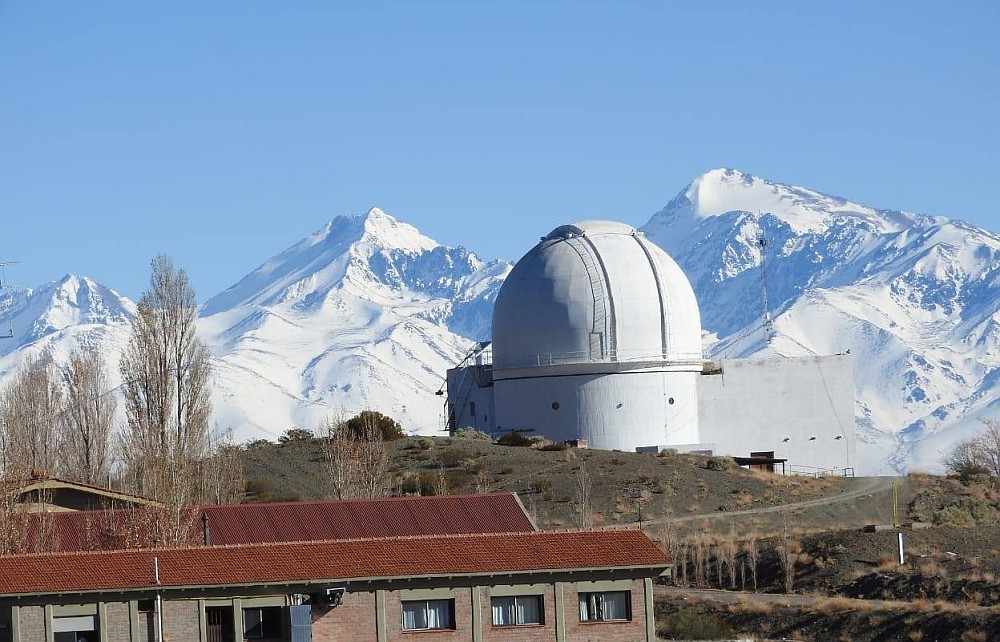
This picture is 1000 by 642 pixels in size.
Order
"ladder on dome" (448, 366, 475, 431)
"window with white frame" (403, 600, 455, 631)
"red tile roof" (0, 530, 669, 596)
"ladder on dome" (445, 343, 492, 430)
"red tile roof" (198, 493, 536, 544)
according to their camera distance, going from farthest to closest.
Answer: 1. "ladder on dome" (448, 366, 475, 431)
2. "ladder on dome" (445, 343, 492, 430)
3. "red tile roof" (198, 493, 536, 544)
4. "window with white frame" (403, 600, 455, 631)
5. "red tile roof" (0, 530, 669, 596)

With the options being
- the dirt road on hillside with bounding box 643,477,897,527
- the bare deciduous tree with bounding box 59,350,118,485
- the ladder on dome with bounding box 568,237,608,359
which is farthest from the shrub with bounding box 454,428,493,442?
the dirt road on hillside with bounding box 643,477,897,527

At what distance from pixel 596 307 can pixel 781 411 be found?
8.87 metres

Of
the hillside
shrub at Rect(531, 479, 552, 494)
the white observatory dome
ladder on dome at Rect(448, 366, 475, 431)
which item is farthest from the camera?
ladder on dome at Rect(448, 366, 475, 431)

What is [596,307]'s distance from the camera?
226ft

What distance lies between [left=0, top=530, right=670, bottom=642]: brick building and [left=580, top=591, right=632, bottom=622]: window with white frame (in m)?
0.02

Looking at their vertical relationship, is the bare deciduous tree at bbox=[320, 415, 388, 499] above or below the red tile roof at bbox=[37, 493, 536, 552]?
above

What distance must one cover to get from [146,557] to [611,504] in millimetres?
26902

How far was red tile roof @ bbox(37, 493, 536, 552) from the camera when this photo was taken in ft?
127

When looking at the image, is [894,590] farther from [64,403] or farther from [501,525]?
[64,403]

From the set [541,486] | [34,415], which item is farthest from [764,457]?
[34,415]

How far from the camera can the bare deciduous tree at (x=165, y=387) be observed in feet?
164

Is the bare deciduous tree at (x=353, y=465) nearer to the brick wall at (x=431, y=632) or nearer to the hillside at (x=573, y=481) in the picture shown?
the hillside at (x=573, y=481)

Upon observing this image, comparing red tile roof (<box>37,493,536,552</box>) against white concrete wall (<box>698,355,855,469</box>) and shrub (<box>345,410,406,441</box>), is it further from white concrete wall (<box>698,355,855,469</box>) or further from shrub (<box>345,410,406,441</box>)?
white concrete wall (<box>698,355,855,469</box>)

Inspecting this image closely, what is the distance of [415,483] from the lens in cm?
5638
